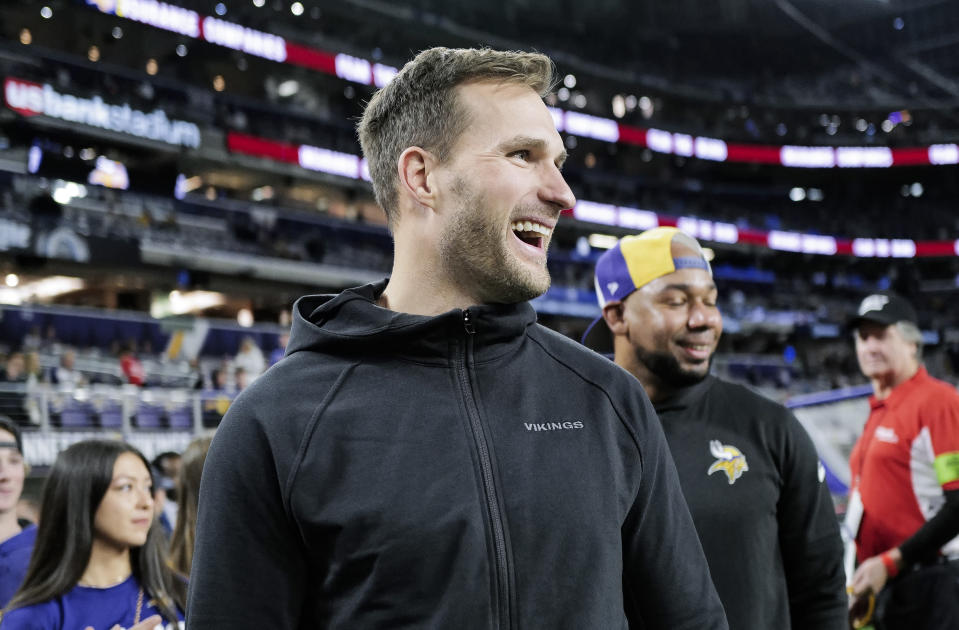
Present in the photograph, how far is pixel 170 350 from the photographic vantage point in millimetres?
23062

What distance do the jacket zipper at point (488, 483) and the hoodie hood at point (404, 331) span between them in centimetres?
3

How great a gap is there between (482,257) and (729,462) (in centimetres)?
130

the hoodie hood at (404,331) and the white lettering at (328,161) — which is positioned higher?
the white lettering at (328,161)

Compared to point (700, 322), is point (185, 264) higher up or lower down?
higher up

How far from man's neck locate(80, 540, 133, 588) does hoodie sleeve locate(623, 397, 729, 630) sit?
7.67 ft

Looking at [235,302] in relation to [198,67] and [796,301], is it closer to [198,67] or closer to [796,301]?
[198,67]

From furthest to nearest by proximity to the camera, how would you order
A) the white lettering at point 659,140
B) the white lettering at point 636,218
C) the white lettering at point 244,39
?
the white lettering at point 659,140 → the white lettering at point 636,218 → the white lettering at point 244,39

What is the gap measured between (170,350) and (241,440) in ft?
74.1

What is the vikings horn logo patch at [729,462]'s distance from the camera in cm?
271

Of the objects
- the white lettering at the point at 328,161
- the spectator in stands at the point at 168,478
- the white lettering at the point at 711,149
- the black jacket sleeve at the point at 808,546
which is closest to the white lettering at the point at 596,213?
the white lettering at the point at 711,149

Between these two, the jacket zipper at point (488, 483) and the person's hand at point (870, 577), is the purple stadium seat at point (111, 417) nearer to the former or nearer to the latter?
the person's hand at point (870, 577)

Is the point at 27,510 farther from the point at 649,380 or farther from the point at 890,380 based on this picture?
the point at 890,380

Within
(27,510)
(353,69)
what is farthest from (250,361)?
(353,69)

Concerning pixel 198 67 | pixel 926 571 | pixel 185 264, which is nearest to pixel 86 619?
pixel 926 571
